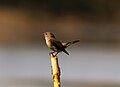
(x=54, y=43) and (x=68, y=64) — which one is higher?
(x=68, y=64)

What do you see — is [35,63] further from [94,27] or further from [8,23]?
[94,27]

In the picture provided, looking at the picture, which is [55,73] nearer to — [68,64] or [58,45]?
[58,45]

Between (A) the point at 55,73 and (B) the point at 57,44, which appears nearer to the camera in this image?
(A) the point at 55,73

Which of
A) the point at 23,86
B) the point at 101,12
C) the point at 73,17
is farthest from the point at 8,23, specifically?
the point at 23,86

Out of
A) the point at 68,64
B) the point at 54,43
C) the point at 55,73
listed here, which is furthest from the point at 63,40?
the point at 55,73

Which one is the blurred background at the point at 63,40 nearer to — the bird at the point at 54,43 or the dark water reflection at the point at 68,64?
the dark water reflection at the point at 68,64

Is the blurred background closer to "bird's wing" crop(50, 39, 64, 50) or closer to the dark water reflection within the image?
the dark water reflection

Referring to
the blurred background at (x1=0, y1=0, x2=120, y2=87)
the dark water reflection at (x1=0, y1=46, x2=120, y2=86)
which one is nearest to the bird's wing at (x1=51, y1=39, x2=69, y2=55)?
the blurred background at (x1=0, y1=0, x2=120, y2=87)

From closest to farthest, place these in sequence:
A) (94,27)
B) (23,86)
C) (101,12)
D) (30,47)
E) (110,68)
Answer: (23,86), (110,68), (30,47), (94,27), (101,12)

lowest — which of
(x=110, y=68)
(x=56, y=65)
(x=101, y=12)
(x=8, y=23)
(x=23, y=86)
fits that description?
(x=56, y=65)
